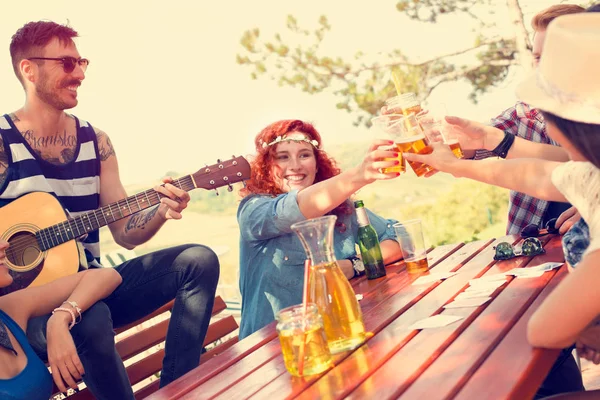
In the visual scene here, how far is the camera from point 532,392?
4.04 feet

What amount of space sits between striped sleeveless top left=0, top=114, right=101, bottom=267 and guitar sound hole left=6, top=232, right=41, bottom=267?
171mm

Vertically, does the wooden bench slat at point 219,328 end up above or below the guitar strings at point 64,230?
below

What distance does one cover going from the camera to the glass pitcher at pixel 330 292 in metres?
1.63

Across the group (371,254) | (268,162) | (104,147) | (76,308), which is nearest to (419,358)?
(371,254)

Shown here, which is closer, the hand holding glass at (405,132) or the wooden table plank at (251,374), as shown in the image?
the wooden table plank at (251,374)

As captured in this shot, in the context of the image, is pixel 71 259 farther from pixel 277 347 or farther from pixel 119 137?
pixel 119 137

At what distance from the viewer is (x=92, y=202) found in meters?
3.35

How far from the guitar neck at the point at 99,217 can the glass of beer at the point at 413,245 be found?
1200mm

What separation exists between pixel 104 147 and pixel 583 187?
2.62 m

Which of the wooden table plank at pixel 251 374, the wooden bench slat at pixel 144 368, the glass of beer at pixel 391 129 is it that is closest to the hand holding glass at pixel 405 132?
the glass of beer at pixel 391 129

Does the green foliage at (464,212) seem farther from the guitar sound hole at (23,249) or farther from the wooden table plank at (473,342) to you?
the wooden table plank at (473,342)

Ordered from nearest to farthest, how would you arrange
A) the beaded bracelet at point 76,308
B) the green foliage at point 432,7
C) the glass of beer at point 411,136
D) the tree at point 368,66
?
the glass of beer at point 411,136 → the beaded bracelet at point 76,308 → the green foliage at point 432,7 → the tree at point 368,66

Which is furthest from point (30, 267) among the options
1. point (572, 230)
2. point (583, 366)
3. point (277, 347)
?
point (583, 366)

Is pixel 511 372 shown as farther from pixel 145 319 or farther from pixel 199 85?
pixel 199 85
